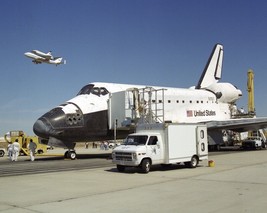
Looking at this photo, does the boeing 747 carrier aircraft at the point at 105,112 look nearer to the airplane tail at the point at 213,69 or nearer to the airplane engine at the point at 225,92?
the airplane engine at the point at 225,92

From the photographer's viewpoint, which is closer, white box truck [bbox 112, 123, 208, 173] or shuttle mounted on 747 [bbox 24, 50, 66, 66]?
white box truck [bbox 112, 123, 208, 173]

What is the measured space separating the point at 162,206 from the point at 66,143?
47.7 feet

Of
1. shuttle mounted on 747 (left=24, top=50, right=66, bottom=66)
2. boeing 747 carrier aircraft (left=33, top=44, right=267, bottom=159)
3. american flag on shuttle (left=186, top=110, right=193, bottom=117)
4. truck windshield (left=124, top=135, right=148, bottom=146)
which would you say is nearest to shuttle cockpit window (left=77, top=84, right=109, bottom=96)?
boeing 747 carrier aircraft (left=33, top=44, right=267, bottom=159)

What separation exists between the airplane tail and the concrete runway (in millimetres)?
19646

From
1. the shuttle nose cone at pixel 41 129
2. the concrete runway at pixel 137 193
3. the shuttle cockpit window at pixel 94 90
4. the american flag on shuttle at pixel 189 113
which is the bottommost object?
the concrete runway at pixel 137 193

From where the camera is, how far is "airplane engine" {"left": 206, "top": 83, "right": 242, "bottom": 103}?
3018 centimetres

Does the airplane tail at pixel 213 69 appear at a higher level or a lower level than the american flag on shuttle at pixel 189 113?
higher

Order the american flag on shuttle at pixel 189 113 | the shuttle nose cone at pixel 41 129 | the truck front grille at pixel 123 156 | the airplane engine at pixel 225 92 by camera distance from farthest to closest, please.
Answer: the airplane engine at pixel 225 92 → the american flag on shuttle at pixel 189 113 → the shuttle nose cone at pixel 41 129 → the truck front grille at pixel 123 156

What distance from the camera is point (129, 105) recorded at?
72.0 ft

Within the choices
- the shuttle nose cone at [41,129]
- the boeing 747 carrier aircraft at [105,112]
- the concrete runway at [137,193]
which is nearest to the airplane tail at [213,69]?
the boeing 747 carrier aircraft at [105,112]

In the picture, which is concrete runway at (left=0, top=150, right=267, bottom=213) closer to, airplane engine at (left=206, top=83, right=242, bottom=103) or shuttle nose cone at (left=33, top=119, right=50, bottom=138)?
shuttle nose cone at (left=33, top=119, right=50, bottom=138)

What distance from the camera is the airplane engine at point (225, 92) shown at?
99.0ft

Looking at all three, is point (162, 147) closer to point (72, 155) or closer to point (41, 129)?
point (41, 129)

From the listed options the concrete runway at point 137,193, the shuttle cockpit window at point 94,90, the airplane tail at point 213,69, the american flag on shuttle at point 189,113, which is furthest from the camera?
the airplane tail at point 213,69
